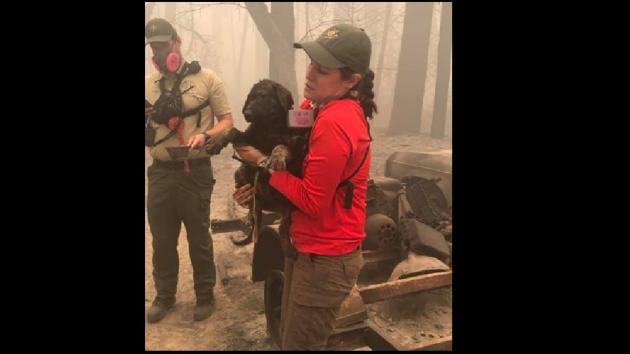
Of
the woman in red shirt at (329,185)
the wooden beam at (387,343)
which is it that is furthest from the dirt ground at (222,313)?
the woman in red shirt at (329,185)

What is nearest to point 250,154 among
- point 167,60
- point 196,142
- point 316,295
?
point 316,295

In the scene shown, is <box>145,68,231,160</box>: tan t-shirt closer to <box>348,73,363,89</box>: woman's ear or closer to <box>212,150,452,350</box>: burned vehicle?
<box>212,150,452,350</box>: burned vehicle

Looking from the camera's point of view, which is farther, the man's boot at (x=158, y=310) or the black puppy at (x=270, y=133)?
the man's boot at (x=158, y=310)

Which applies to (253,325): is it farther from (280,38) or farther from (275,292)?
(280,38)

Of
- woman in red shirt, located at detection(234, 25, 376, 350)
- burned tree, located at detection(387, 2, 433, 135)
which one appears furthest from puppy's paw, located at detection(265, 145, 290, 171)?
burned tree, located at detection(387, 2, 433, 135)

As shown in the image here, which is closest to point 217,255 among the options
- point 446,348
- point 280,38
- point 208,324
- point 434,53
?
point 208,324

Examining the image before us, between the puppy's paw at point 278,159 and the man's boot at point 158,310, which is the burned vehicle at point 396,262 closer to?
the puppy's paw at point 278,159

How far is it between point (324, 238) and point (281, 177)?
1.48 ft

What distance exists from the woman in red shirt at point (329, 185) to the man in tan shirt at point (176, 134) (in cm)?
189

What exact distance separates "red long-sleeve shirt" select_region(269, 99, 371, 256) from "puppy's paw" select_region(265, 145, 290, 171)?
0.04 meters

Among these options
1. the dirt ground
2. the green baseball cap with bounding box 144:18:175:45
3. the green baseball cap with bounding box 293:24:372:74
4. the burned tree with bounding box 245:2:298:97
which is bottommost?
the dirt ground

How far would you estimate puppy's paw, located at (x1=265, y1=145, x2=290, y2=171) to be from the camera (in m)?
2.59

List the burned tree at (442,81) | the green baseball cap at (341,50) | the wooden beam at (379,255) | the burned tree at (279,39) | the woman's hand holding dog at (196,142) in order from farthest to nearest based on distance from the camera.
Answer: the burned tree at (442,81) → the burned tree at (279,39) → the wooden beam at (379,255) → the woman's hand holding dog at (196,142) → the green baseball cap at (341,50)

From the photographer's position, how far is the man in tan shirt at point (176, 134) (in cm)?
443
